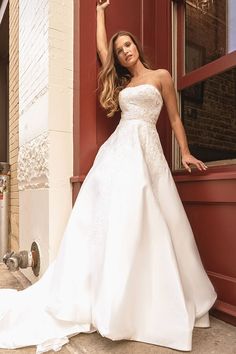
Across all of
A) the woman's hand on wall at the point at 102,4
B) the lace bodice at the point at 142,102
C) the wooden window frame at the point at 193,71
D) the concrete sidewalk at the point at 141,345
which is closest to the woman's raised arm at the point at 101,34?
the woman's hand on wall at the point at 102,4

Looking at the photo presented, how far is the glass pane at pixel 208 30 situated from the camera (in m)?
1.98

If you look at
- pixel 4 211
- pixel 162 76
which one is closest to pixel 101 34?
pixel 162 76

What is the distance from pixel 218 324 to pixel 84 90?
1.63 m

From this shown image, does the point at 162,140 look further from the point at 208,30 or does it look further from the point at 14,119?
the point at 14,119

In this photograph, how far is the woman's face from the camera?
79.4 inches

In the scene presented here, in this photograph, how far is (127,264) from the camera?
144 cm

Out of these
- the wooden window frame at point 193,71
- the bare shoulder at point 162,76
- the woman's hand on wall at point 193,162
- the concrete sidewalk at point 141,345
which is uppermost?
the wooden window frame at point 193,71

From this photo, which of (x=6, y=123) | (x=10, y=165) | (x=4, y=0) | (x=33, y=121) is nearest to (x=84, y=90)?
(x=33, y=121)

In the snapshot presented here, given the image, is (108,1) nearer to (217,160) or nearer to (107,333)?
(217,160)

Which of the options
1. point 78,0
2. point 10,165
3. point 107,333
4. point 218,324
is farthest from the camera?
point 10,165

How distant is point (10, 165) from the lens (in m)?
3.81

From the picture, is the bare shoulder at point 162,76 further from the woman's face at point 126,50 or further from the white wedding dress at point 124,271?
the white wedding dress at point 124,271

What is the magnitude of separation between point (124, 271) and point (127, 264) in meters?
0.03

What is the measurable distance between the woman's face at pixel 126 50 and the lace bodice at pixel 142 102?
9.2 inches
